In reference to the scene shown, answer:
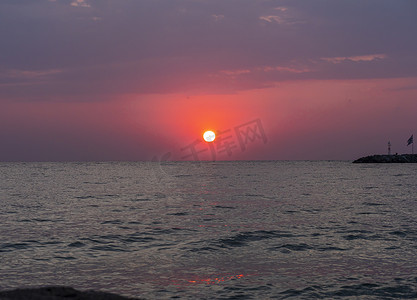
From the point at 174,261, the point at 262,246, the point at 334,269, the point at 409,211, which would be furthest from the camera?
the point at 409,211

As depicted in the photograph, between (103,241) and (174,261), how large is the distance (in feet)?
16.0

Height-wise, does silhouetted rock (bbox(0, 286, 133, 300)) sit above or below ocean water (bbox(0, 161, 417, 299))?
above

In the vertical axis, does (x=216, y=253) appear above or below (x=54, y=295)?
below

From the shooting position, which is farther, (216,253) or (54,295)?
(216,253)

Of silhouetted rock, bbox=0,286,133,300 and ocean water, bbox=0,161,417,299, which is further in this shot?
ocean water, bbox=0,161,417,299

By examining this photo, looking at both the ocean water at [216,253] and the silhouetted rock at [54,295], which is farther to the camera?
the ocean water at [216,253]

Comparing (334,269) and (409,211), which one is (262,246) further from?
(409,211)

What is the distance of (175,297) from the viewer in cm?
1056

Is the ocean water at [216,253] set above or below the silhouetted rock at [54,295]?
below

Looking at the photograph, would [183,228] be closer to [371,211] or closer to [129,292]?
[129,292]

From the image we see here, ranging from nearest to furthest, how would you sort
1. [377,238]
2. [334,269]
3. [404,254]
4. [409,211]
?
[334,269]
[404,254]
[377,238]
[409,211]

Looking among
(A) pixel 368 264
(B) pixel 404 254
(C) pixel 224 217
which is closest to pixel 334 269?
(A) pixel 368 264

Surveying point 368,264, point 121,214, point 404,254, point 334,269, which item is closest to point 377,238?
point 404,254

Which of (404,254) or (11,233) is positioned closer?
(404,254)
